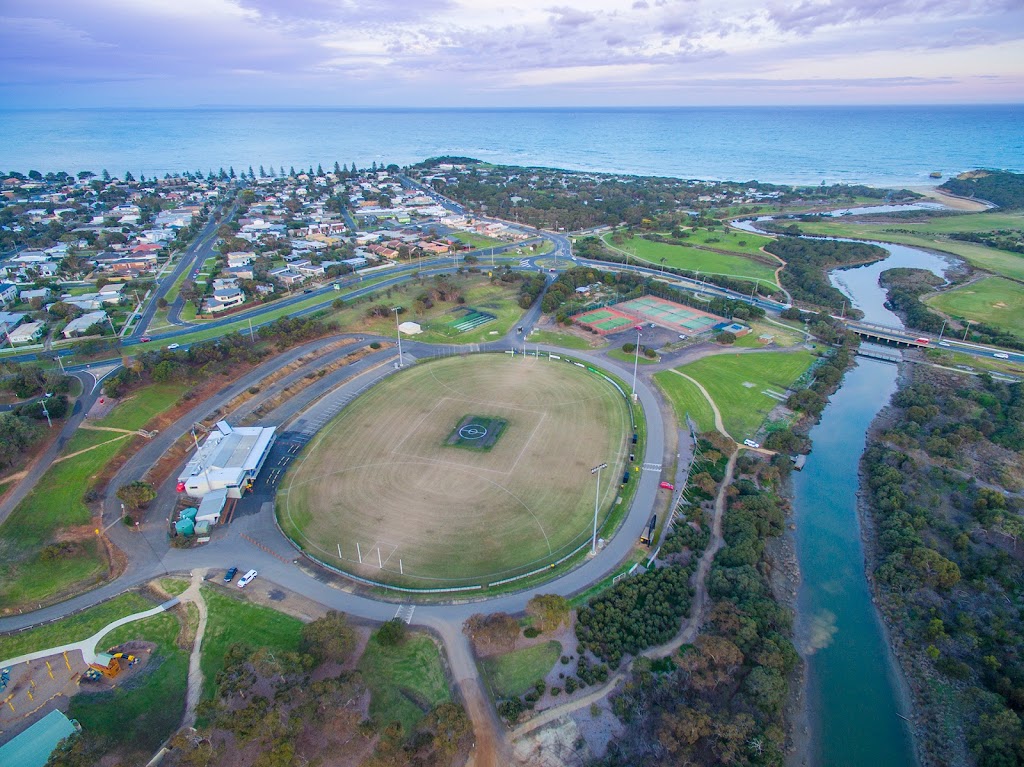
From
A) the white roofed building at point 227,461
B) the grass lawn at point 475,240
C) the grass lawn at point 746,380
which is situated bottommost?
the grass lawn at point 475,240

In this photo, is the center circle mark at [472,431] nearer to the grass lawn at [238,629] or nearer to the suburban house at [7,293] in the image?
the grass lawn at [238,629]

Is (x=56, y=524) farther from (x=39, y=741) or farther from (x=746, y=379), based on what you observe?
(x=746, y=379)

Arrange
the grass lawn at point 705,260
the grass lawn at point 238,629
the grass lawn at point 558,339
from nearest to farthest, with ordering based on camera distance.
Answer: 1. the grass lawn at point 238,629
2. the grass lawn at point 558,339
3. the grass lawn at point 705,260

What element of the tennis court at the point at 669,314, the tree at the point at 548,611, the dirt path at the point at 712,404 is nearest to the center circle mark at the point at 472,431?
the tree at the point at 548,611

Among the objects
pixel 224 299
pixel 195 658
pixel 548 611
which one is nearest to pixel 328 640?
pixel 195 658

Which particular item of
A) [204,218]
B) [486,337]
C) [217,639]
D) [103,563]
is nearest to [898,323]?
[486,337]

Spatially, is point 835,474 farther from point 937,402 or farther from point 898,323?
point 898,323
